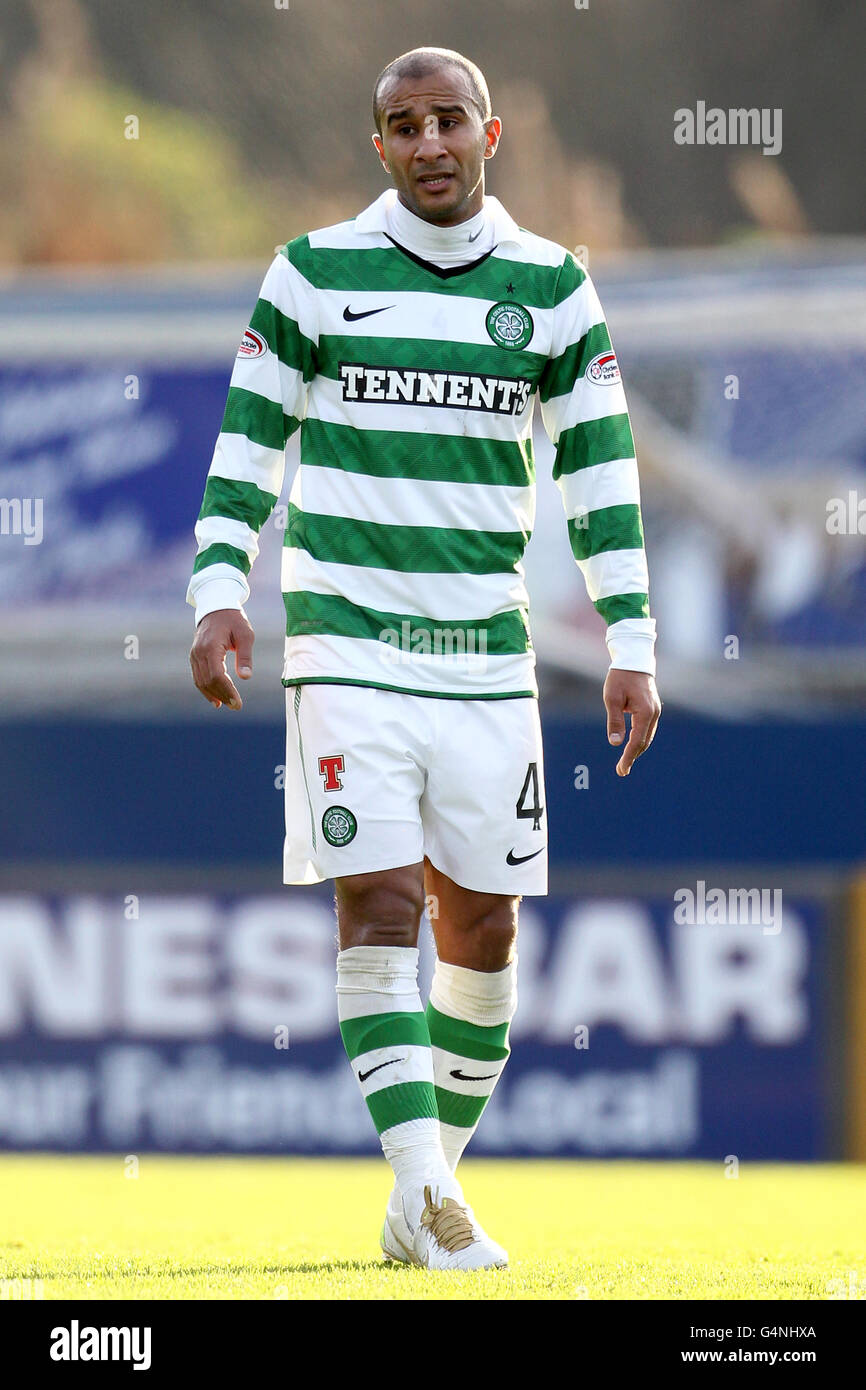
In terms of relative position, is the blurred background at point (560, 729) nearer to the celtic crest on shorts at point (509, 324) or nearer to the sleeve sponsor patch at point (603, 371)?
the sleeve sponsor patch at point (603, 371)

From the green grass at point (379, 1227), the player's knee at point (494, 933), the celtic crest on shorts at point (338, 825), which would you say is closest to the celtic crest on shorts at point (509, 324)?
the celtic crest on shorts at point (338, 825)

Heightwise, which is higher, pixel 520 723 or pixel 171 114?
pixel 171 114

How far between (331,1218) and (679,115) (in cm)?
1349

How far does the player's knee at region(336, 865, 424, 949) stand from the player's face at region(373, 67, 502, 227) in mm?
1142

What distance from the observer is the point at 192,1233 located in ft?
14.1

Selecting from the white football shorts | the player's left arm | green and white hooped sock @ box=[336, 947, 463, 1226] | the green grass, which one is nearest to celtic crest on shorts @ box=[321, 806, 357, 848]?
the white football shorts

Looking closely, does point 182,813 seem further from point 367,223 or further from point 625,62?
point 625,62

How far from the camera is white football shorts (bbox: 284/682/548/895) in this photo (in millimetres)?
3391

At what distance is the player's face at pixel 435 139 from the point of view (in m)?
3.46

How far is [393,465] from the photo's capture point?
347cm

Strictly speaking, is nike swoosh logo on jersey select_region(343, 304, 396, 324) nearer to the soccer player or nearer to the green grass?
the soccer player

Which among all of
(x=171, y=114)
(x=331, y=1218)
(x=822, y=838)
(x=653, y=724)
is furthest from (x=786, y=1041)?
(x=171, y=114)

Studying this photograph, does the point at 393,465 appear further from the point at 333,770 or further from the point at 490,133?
the point at 490,133

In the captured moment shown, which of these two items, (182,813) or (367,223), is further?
(182,813)
